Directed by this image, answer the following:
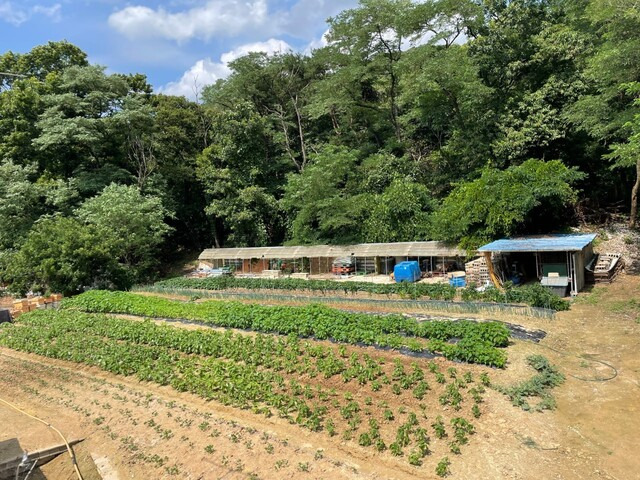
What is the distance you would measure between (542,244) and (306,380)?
1320cm

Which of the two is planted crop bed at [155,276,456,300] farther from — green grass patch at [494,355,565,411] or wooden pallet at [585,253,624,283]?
green grass patch at [494,355,565,411]

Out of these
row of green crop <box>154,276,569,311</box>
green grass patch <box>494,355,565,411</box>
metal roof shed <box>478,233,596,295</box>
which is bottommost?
green grass patch <box>494,355,565,411</box>

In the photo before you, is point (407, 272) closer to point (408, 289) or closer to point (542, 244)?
point (408, 289)

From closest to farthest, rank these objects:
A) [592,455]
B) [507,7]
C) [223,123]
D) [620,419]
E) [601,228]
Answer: [592,455], [620,419], [601,228], [507,7], [223,123]

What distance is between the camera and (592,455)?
20.4 ft

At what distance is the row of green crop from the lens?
14.7 metres

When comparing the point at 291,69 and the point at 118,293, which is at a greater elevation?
the point at 291,69

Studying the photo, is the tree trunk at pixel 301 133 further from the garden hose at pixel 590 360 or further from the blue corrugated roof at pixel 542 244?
the garden hose at pixel 590 360

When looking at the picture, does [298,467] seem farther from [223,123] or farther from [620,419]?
[223,123]

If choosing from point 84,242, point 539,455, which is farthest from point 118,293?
point 539,455

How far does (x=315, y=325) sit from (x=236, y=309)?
3968mm

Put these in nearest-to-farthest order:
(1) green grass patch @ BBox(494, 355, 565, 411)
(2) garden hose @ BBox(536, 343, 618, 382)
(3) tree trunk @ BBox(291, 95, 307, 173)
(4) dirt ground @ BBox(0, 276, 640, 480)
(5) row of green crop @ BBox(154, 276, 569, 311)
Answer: (4) dirt ground @ BBox(0, 276, 640, 480)
(1) green grass patch @ BBox(494, 355, 565, 411)
(2) garden hose @ BBox(536, 343, 618, 382)
(5) row of green crop @ BBox(154, 276, 569, 311)
(3) tree trunk @ BBox(291, 95, 307, 173)

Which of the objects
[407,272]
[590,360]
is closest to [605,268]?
[407,272]

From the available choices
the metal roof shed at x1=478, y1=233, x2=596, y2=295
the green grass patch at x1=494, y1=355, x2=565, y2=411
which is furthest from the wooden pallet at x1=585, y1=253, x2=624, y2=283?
the green grass patch at x1=494, y1=355, x2=565, y2=411
